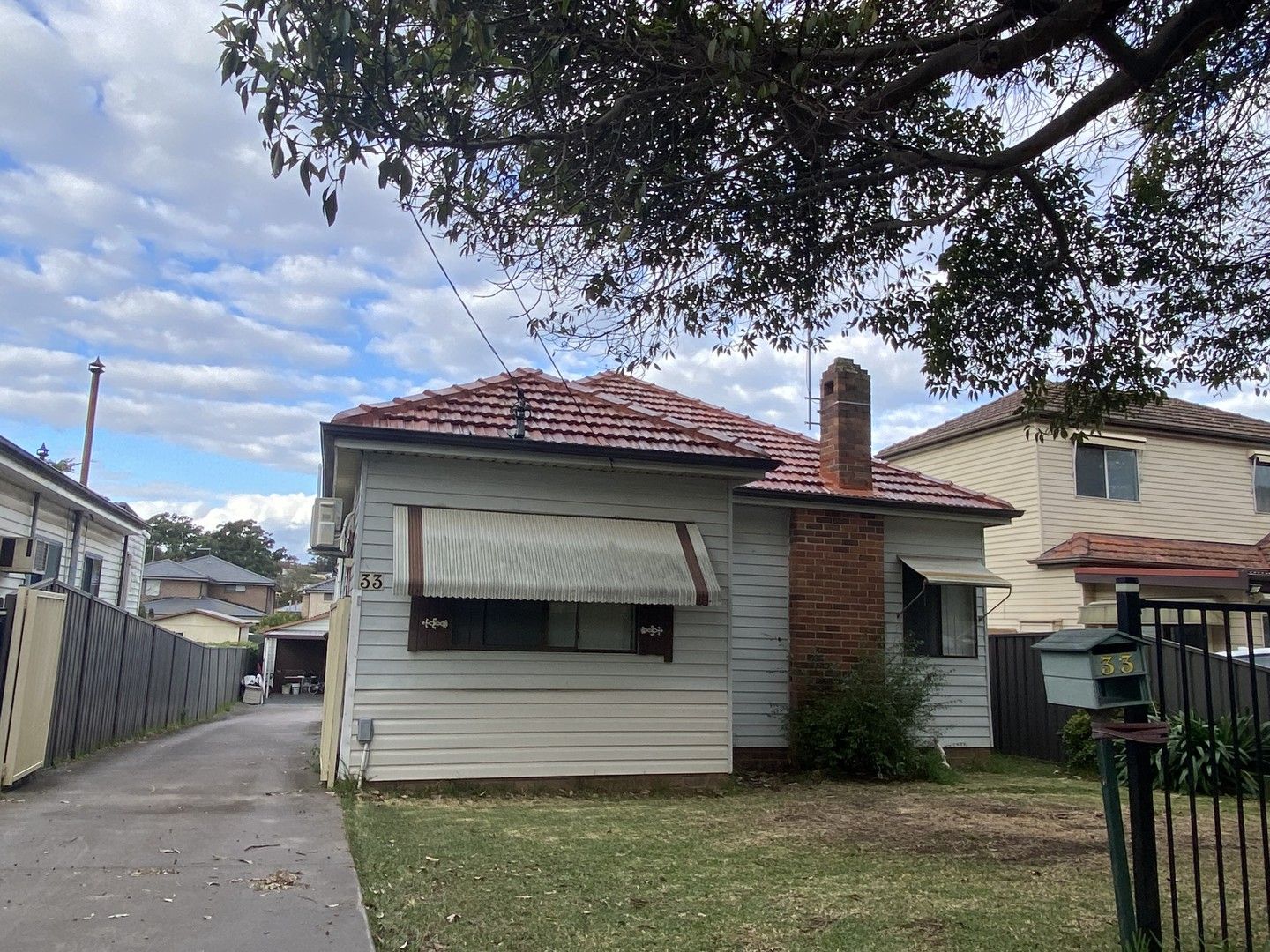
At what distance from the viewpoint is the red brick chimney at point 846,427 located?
510 inches

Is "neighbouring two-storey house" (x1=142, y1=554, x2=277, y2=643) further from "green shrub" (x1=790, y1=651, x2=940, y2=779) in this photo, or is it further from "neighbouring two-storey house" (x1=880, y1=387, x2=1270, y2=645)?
"green shrub" (x1=790, y1=651, x2=940, y2=779)

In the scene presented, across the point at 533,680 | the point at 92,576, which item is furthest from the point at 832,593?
the point at 92,576

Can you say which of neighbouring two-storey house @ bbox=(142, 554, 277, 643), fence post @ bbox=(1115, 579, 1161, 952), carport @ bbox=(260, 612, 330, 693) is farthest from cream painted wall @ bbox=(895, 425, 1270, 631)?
neighbouring two-storey house @ bbox=(142, 554, 277, 643)

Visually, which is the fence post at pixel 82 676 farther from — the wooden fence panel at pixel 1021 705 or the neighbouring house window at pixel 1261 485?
the neighbouring house window at pixel 1261 485

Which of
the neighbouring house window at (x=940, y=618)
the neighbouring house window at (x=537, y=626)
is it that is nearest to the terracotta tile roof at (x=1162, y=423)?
the neighbouring house window at (x=940, y=618)

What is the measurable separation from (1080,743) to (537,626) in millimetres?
7584

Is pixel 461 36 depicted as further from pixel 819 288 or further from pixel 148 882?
pixel 148 882

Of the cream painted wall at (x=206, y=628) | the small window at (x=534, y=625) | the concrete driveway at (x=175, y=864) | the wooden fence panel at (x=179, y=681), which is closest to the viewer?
the concrete driveway at (x=175, y=864)

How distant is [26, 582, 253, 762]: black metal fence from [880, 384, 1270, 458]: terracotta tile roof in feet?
51.1

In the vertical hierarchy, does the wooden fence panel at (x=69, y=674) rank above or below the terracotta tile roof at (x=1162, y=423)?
below

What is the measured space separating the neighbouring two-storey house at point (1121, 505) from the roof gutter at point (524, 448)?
1020cm

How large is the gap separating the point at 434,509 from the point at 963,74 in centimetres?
587

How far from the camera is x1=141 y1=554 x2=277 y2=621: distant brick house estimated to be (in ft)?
163

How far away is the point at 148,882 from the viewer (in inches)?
226
